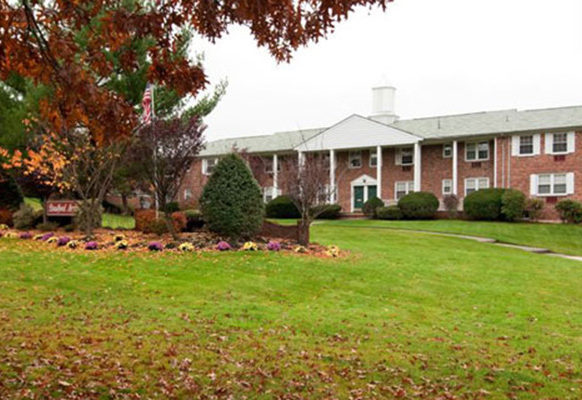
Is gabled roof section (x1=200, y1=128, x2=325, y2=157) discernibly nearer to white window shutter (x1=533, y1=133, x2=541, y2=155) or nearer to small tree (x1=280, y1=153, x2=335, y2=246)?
white window shutter (x1=533, y1=133, x2=541, y2=155)

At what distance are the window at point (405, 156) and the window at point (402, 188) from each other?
1.28 meters

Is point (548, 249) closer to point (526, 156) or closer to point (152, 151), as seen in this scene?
point (526, 156)

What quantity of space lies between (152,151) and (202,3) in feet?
30.8

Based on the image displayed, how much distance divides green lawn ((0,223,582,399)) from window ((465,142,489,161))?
870 inches

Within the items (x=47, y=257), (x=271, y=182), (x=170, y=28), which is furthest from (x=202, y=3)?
(x=271, y=182)

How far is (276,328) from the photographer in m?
7.20

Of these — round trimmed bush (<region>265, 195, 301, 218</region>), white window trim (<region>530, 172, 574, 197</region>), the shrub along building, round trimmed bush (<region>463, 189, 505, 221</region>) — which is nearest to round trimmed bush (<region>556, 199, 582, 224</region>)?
the shrub along building

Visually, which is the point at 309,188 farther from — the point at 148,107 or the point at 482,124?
the point at 482,124

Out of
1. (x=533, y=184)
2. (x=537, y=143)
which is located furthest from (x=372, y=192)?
(x=537, y=143)

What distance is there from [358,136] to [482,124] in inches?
296

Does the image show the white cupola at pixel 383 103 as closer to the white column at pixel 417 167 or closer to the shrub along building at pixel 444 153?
the shrub along building at pixel 444 153

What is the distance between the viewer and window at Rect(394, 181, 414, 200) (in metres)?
35.7

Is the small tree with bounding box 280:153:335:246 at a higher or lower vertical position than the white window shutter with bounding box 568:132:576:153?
lower

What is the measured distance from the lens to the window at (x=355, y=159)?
123 ft
